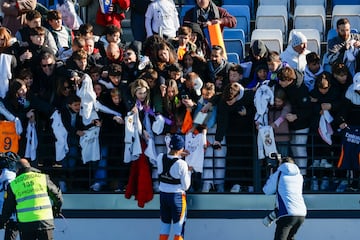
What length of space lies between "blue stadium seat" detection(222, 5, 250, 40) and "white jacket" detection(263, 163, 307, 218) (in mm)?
4477

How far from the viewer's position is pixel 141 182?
16.9m

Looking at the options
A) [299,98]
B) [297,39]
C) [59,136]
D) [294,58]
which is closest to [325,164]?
[299,98]

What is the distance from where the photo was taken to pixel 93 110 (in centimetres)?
1675

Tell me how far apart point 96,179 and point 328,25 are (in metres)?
5.27

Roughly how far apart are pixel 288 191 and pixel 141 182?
1982 mm

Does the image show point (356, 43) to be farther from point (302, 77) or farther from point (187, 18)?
point (187, 18)

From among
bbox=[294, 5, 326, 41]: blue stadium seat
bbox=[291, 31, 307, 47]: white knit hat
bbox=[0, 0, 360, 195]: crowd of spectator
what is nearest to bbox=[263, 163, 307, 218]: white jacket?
bbox=[0, 0, 360, 195]: crowd of spectator

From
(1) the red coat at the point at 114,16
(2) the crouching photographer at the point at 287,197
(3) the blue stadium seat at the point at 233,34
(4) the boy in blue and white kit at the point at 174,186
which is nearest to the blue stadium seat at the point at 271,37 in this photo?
(3) the blue stadium seat at the point at 233,34

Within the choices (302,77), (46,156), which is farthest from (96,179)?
(302,77)

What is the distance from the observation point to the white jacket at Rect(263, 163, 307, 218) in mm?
15977

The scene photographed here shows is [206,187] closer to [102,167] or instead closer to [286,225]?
[102,167]

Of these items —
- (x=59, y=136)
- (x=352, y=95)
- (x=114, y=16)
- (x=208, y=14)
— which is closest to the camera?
(x=352, y=95)

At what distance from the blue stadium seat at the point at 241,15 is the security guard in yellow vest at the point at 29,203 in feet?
18.1

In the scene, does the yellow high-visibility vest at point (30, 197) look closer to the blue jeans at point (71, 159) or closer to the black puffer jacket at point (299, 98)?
the blue jeans at point (71, 159)
